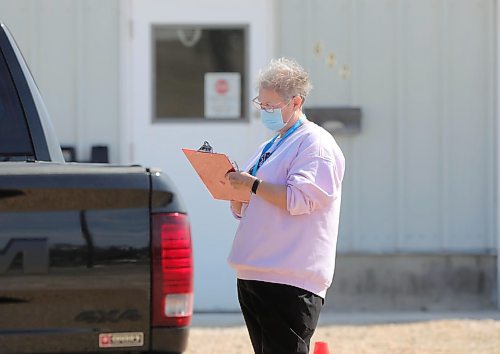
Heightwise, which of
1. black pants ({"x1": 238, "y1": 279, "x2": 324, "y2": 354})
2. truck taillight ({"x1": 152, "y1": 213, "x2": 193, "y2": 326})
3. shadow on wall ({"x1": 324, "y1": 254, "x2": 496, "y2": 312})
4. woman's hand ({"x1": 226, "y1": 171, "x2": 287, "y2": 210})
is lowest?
shadow on wall ({"x1": 324, "y1": 254, "x2": 496, "y2": 312})

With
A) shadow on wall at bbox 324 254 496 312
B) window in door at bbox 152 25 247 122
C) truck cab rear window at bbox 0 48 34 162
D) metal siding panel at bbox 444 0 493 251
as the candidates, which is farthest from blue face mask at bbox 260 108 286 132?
metal siding panel at bbox 444 0 493 251

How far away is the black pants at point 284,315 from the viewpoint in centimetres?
442

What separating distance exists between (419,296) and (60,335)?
5.63m

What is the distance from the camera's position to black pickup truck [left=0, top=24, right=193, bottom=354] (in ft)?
11.1

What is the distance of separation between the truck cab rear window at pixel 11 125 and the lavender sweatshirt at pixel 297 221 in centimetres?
101

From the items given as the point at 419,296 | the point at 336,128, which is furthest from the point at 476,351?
the point at 336,128

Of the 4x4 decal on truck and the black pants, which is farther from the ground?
the 4x4 decal on truck

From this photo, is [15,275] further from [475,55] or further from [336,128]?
[475,55]

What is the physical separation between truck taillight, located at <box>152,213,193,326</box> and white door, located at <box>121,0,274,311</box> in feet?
16.3

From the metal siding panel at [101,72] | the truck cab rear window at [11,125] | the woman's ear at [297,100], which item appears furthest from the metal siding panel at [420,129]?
the truck cab rear window at [11,125]

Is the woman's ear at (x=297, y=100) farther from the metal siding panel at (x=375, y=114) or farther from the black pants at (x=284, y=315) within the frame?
the metal siding panel at (x=375, y=114)

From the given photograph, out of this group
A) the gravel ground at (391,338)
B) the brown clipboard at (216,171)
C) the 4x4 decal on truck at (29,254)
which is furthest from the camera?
the gravel ground at (391,338)

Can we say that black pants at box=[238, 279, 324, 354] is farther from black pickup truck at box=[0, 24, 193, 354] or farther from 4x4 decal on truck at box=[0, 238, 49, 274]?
4x4 decal on truck at box=[0, 238, 49, 274]

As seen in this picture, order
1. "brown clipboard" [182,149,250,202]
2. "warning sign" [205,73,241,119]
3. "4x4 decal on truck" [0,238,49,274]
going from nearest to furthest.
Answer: "4x4 decal on truck" [0,238,49,274]
"brown clipboard" [182,149,250,202]
"warning sign" [205,73,241,119]
